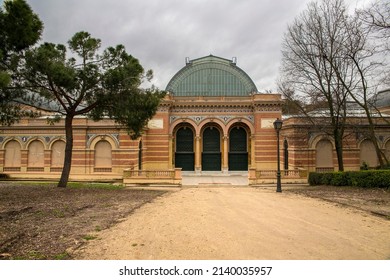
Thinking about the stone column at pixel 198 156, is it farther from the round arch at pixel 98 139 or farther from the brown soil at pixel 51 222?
the brown soil at pixel 51 222

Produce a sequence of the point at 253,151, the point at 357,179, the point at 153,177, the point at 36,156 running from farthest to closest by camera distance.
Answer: the point at 253,151
the point at 36,156
the point at 153,177
the point at 357,179

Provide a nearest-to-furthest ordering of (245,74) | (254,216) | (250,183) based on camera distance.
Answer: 1. (254,216)
2. (250,183)
3. (245,74)

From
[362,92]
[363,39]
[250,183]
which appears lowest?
[250,183]

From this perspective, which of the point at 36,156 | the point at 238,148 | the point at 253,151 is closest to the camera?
the point at 36,156

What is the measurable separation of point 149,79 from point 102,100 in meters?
2.82

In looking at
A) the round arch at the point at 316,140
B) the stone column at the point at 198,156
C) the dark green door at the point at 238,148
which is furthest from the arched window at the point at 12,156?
the round arch at the point at 316,140

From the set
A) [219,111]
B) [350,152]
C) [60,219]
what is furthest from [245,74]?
[60,219]

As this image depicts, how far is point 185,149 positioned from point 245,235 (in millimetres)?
21861

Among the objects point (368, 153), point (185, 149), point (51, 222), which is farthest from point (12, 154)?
point (368, 153)

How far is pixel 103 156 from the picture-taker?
22.1 m

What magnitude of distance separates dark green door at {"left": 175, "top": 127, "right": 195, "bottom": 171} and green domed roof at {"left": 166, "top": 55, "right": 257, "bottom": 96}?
474 centimetres

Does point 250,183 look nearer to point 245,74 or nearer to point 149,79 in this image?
point 149,79

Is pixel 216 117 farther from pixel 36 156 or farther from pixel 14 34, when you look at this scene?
pixel 14 34

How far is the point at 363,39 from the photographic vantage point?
15242 millimetres
